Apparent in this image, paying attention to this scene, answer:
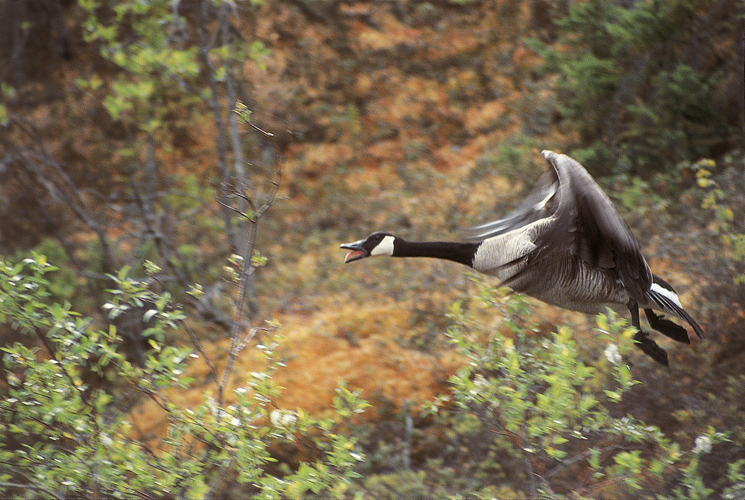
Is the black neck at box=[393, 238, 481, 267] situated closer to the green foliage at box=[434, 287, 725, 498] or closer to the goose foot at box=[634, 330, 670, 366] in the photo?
the green foliage at box=[434, 287, 725, 498]

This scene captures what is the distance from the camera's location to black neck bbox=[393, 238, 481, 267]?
11.7 feet

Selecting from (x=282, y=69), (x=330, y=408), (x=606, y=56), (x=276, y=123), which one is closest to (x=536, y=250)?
(x=330, y=408)

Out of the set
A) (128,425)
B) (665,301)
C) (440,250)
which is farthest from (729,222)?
(128,425)

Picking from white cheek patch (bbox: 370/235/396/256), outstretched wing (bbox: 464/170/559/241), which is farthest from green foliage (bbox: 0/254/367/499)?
outstretched wing (bbox: 464/170/559/241)

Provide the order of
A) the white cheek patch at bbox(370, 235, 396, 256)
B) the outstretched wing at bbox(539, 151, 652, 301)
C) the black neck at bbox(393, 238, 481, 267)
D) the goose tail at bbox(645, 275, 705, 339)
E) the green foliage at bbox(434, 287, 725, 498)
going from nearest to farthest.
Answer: the green foliage at bbox(434, 287, 725, 498), the outstretched wing at bbox(539, 151, 652, 301), the goose tail at bbox(645, 275, 705, 339), the black neck at bbox(393, 238, 481, 267), the white cheek patch at bbox(370, 235, 396, 256)

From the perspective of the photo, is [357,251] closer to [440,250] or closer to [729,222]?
[440,250]

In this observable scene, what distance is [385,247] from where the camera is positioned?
3.74 metres

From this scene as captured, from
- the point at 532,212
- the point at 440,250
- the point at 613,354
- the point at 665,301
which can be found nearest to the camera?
the point at 613,354

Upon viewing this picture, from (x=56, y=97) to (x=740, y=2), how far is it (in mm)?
9301

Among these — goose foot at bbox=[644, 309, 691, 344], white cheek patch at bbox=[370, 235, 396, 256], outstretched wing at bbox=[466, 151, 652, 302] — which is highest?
outstretched wing at bbox=[466, 151, 652, 302]

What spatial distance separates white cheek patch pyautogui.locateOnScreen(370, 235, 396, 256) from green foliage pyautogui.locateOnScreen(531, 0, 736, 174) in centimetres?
306

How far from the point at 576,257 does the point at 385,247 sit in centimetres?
103

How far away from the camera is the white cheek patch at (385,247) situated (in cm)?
369

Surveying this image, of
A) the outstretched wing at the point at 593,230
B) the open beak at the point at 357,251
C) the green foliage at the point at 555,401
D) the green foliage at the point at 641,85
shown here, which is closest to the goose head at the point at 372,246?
the open beak at the point at 357,251
